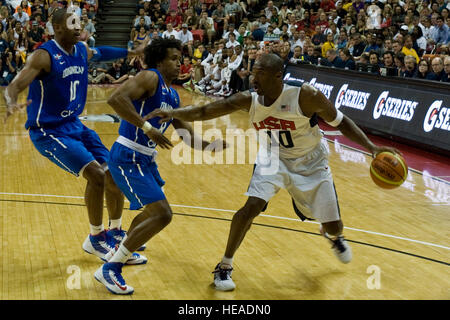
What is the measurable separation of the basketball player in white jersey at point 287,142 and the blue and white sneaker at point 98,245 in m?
1.14

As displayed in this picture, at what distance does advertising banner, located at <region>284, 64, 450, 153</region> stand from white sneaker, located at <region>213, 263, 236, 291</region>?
5942mm

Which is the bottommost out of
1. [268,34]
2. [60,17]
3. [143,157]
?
[268,34]

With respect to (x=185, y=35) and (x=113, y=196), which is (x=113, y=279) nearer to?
(x=113, y=196)

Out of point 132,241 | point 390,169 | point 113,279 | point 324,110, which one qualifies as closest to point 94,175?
point 132,241

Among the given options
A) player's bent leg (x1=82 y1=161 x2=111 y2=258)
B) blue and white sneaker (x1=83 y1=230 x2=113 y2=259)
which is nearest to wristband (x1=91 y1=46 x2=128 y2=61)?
player's bent leg (x1=82 y1=161 x2=111 y2=258)

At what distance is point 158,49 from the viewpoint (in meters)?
4.71

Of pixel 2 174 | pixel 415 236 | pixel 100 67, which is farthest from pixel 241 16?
pixel 415 236

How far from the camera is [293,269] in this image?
16.9 feet

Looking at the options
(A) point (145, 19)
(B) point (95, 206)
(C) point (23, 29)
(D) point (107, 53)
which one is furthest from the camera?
(A) point (145, 19)

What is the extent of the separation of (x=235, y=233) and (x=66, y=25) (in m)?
2.27

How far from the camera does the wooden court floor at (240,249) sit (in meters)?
4.73

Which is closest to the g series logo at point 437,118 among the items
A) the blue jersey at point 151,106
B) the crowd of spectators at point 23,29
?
the blue jersey at point 151,106

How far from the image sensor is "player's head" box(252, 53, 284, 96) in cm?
447
